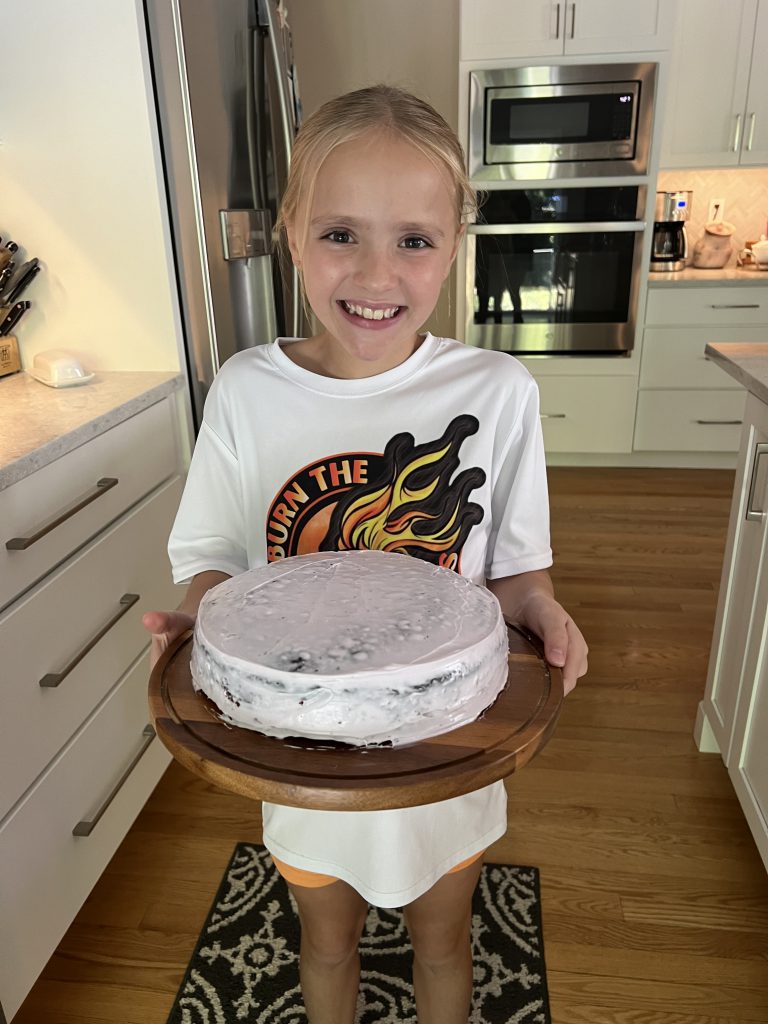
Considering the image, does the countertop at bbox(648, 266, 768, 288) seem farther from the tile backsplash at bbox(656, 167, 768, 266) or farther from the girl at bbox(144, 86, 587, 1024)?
the girl at bbox(144, 86, 587, 1024)

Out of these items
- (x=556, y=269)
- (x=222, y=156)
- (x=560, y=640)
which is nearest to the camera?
(x=560, y=640)

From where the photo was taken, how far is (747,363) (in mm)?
1526

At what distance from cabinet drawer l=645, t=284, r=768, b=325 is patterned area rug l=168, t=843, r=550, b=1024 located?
273cm

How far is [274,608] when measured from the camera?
2.18 ft

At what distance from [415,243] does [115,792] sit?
1164mm

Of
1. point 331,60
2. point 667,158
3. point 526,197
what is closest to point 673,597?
point 526,197

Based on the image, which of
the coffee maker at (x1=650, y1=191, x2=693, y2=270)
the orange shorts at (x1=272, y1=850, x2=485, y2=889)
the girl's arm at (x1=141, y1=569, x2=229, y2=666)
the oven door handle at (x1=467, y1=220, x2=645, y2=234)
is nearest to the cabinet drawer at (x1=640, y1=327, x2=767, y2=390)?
the coffee maker at (x1=650, y1=191, x2=693, y2=270)

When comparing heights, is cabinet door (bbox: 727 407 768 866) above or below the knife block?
below

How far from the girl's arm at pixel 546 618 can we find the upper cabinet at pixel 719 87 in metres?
3.23

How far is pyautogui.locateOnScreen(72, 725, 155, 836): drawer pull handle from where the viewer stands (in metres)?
1.33

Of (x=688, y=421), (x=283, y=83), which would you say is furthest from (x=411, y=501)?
(x=688, y=421)

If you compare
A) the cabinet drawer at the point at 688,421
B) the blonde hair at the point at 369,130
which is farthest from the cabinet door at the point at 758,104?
the blonde hair at the point at 369,130

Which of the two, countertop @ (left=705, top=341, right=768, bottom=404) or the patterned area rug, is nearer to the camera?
the patterned area rug

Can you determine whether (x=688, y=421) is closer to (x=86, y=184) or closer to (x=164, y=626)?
(x=86, y=184)
